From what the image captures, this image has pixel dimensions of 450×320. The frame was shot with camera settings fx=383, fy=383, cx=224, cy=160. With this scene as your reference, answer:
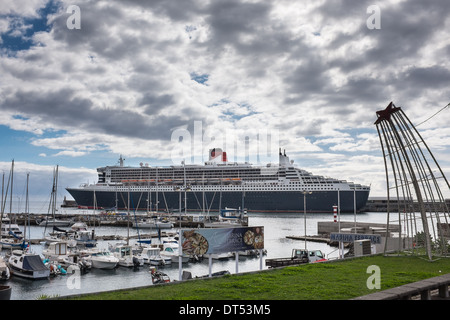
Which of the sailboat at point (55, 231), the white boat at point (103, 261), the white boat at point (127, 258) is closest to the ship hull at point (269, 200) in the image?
the sailboat at point (55, 231)

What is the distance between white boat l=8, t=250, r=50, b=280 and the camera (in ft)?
72.9

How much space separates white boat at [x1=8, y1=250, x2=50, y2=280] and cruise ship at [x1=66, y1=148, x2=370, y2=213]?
48.1m

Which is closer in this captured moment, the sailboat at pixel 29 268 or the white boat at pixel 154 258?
the sailboat at pixel 29 268

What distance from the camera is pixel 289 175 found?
270 ft

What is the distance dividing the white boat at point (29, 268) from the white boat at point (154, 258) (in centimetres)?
703

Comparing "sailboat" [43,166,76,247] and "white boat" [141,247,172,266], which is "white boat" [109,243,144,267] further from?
"sailboat" [43,166,76,247]

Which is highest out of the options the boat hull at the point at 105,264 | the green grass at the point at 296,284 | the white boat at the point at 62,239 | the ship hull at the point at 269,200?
the ship hull at the point at 269,200

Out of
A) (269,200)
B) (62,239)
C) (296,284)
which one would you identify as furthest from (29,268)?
(269,200)

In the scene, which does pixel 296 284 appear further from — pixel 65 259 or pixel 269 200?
pixel 269 200

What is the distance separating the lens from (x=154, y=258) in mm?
27562

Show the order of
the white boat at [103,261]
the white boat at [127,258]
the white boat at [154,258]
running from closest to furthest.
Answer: the white boat at [103,261]
the white boat at [127,258]
the white boat at [154,258]

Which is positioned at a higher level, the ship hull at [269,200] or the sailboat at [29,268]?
the ship hull at [269,200]

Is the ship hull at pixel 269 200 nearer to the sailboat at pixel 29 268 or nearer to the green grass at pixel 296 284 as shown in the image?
the sailboat at pixel 29 268

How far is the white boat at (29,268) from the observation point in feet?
72.9
